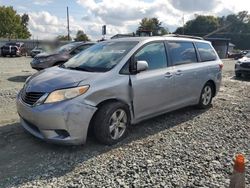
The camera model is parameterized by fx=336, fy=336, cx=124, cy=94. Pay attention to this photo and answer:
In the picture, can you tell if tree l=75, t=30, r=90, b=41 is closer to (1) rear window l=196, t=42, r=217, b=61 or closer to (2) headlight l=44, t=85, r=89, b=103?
(1) rear window l=196, t=42, r=217, b=61

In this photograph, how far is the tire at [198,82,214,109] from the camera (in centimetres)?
769

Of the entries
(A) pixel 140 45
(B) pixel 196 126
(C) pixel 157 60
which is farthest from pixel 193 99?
(A) pixel 140 45

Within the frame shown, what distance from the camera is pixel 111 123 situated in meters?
5.21

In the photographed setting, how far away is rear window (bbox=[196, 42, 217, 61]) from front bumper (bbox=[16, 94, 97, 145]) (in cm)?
365

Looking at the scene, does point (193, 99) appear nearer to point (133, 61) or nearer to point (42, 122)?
point (133, 61)

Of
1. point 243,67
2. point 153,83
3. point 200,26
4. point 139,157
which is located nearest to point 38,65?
point 153,83

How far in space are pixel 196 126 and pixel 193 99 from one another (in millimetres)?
940

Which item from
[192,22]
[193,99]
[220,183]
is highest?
[192,22]

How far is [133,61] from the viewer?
18.4 ft

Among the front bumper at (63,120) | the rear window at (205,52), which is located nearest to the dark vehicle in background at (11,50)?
the rear window at (205,52)

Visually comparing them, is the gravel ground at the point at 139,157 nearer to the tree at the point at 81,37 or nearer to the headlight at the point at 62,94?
the headlight at the point at 62,94

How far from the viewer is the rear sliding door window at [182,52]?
659 centimetres

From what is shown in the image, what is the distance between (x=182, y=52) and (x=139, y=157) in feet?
9.55

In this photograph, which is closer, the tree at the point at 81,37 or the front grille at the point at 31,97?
the front grille at the point at 31,97
